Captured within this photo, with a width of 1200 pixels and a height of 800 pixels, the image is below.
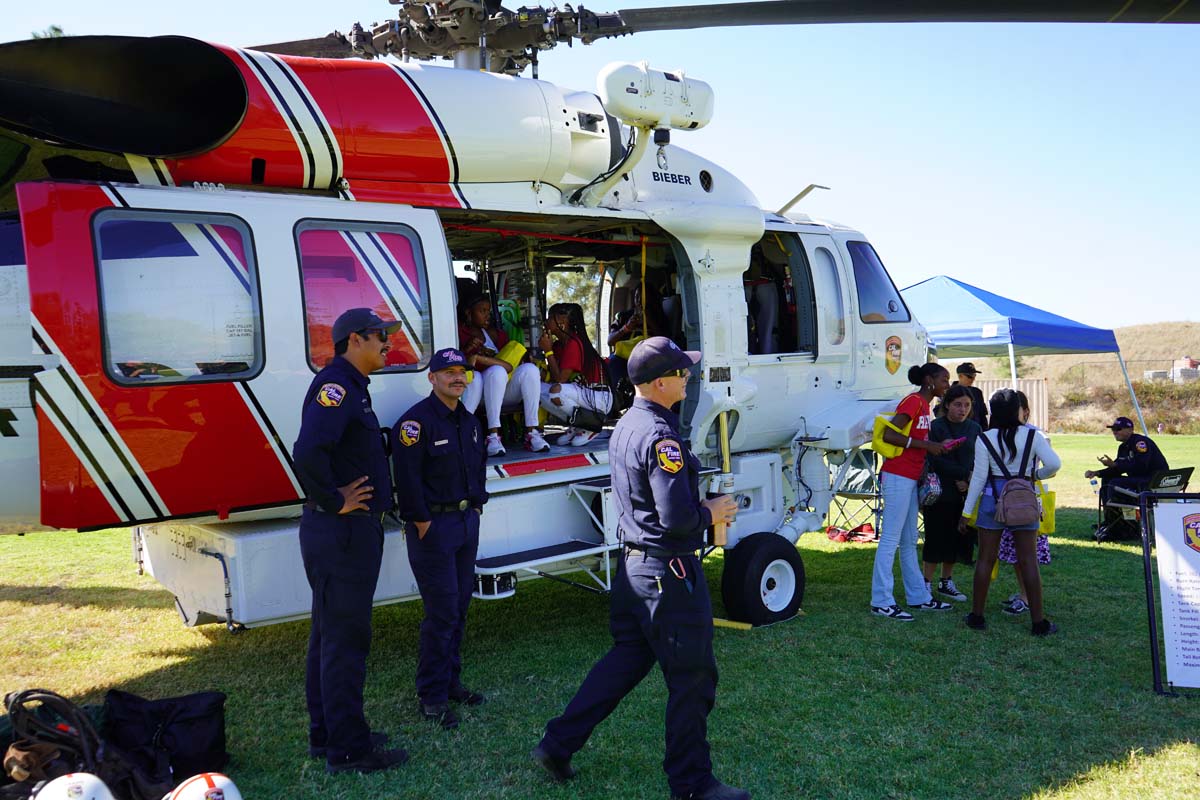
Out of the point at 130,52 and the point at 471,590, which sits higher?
the point at 130,52

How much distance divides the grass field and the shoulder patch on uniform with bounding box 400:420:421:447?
57.5 inches

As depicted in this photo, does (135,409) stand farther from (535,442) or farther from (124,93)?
(535,442)

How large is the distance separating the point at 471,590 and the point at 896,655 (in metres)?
2.71

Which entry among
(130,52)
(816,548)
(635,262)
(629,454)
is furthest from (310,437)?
(816,548)

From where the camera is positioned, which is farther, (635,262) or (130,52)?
(635,262)

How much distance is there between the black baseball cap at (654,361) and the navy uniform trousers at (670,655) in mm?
718

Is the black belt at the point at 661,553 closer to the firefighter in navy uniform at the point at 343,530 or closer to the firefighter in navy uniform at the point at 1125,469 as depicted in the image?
the firefighter in navy uniform at the point at 343,530

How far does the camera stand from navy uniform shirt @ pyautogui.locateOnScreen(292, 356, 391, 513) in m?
4.05

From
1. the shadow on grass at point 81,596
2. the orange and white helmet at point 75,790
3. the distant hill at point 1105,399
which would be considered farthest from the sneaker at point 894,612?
the distant hill at point 1105,399

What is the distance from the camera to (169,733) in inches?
162

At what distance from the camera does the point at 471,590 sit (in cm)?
521

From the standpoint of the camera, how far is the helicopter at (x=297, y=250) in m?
4.36

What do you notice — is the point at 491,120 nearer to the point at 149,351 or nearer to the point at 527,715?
the point at 149,351

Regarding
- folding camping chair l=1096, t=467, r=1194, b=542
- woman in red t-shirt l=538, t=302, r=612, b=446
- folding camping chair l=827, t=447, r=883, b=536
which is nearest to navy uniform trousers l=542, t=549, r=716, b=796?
woman in red t-shirt l=538, t=302, r=612, b=446
